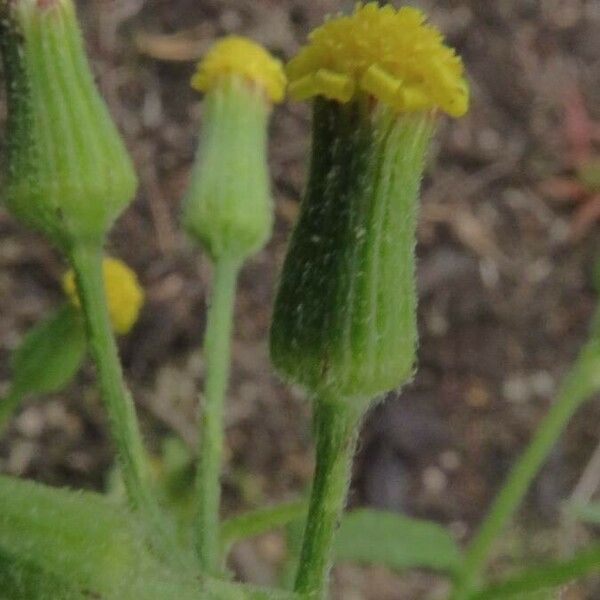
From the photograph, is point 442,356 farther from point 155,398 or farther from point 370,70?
point 370,70

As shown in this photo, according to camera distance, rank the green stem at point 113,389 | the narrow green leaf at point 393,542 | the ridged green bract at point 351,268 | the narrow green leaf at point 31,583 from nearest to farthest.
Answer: the narrow green leaf at point 31,583 → the ridged green bract at point 351,268 → the green stem at point 113,389 → the narrow green leaf at point 393,542

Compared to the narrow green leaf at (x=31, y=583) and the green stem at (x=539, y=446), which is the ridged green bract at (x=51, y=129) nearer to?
the narrow green leaf at (x=31, y=583)

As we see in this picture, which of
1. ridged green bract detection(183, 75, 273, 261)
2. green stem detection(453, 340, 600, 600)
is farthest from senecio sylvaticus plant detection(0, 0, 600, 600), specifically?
green stem detection(453, 340, 600, 600)

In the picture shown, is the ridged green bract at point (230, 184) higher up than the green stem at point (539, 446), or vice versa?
the ridged green bract at point (230, 184)

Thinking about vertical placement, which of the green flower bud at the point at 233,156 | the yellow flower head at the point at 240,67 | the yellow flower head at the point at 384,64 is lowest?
the green flower bud at the point at 233,156

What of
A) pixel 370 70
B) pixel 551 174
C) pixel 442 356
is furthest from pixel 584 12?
pixel 370 70

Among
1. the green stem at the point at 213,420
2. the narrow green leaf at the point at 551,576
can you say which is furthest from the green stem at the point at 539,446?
the green stem at the point at 213,420

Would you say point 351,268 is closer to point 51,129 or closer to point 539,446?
point 51,129
